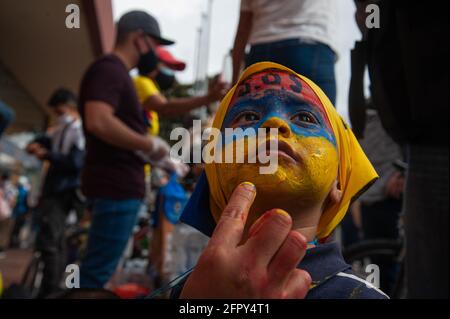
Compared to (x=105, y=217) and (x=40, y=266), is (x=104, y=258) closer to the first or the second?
(x=105, y=217)

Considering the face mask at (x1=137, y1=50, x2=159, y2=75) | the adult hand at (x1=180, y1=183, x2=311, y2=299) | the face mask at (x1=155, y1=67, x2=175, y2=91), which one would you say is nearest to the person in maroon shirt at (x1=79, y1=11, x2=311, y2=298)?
the face mask at (x1=137, y1=50, x2=159, y2=75)

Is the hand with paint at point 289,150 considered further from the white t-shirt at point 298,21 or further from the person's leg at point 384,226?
the person's leg at point 384,226

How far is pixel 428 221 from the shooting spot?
4.96 ft

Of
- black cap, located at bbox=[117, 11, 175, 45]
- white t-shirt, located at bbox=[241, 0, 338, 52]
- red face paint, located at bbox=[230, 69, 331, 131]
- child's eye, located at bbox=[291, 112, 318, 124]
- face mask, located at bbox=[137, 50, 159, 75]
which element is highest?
black cap, located at bbox=[117, 11, 175, 45]

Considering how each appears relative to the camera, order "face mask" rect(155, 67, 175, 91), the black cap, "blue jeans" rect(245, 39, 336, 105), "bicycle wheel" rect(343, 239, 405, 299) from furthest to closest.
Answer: "face mask" rect(155, 67, 175, 91) < "bicycle wheel" rect(343, 239, 405, 299) < the black cap < "blue jeans" rect(245, 39, 336, 105)

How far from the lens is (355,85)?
1.48 m

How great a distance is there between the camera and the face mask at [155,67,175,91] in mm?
3168

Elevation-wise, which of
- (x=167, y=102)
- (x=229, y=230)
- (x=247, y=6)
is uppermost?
(x=167, y=102)

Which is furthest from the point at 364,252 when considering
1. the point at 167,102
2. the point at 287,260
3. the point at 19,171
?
the point at 19,171

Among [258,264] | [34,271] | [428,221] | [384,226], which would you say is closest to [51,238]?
[34,271]

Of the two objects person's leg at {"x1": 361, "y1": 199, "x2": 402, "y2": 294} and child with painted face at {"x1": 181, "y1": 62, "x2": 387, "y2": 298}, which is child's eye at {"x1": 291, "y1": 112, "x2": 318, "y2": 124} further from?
person's leg at {"x1": 361, "y1": 199, "x2": 402, "y2": 294}

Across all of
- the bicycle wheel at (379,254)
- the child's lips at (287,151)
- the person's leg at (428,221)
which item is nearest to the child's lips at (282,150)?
the child's lips at (287,151)

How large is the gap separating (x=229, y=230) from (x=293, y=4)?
1064mm

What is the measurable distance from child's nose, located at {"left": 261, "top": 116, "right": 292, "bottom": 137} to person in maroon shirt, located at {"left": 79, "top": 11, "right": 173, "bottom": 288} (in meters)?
1.31
